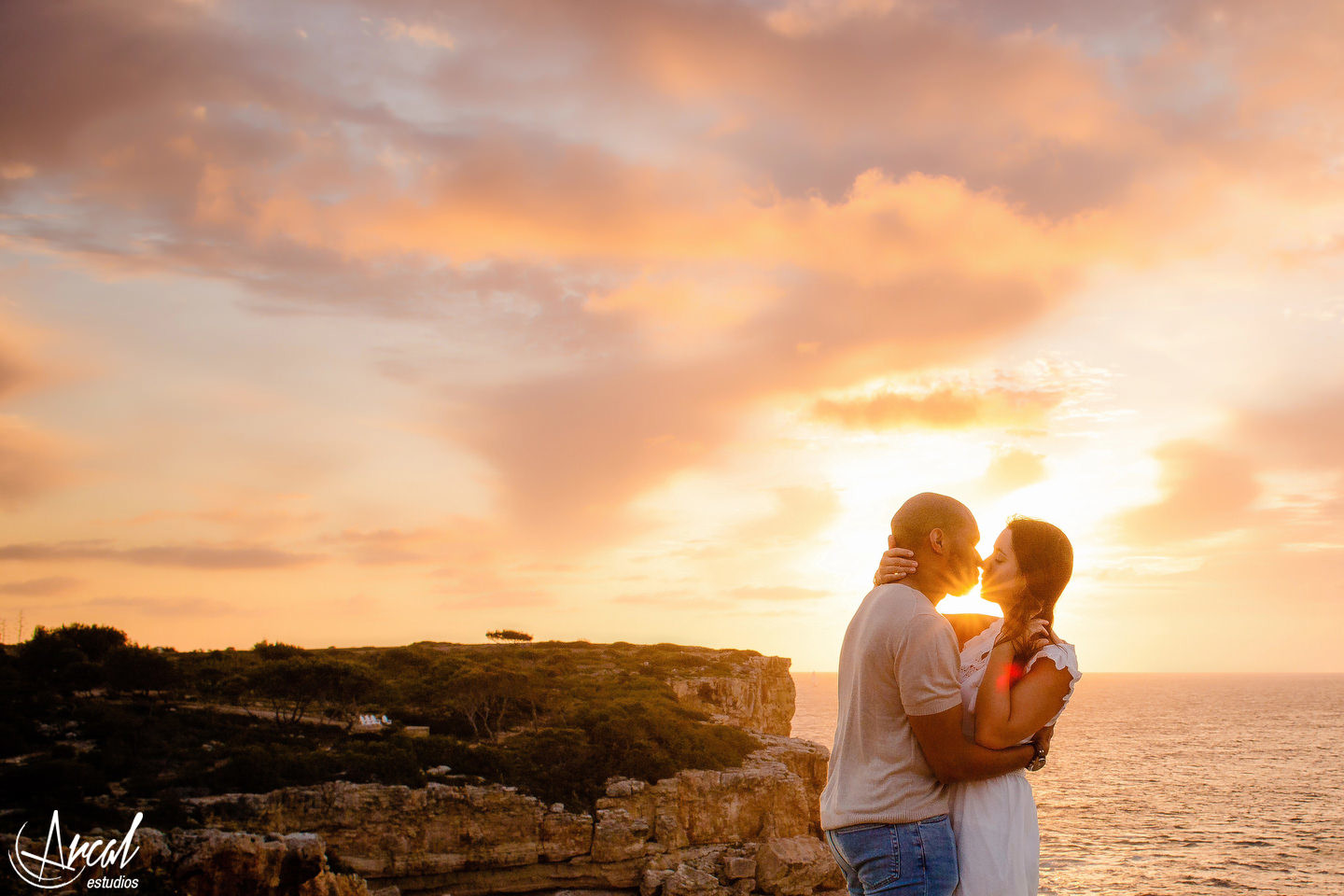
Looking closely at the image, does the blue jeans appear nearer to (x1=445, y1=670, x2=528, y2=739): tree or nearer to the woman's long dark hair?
the woman's long dark hair

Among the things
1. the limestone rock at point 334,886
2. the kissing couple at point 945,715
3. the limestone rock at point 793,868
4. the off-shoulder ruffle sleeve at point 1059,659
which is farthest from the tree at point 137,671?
the off-shoulder ruffle sleeve at point 1059,659

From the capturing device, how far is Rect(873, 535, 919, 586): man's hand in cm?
412

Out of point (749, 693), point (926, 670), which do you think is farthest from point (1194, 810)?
point (926, 670)

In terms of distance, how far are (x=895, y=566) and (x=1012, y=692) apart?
0.78m

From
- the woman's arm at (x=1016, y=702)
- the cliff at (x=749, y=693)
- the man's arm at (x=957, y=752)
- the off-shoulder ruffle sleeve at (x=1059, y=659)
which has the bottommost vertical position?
the cliff at (x=749, y=693)

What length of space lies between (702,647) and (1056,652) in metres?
51.0

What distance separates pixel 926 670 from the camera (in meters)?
3.81

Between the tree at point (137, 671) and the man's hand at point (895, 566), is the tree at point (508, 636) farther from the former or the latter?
the man's hand at point (895, 566)

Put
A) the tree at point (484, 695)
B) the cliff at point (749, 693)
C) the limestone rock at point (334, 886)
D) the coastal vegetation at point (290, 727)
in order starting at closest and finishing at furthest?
the limestone rock at point (334, 886) → the coastal vegetation at point (290, 727) → the tree at point (484, 695) → the cliff at point (749, 693)

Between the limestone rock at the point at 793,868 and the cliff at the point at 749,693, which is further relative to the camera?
the cliff at the point at 749,693

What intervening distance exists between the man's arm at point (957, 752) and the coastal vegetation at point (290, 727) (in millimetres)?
22600

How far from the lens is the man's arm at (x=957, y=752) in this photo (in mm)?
3814

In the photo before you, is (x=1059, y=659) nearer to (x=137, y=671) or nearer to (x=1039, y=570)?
(x=1039, y=570)

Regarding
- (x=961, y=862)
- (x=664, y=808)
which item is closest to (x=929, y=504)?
(x=961, y=862)
